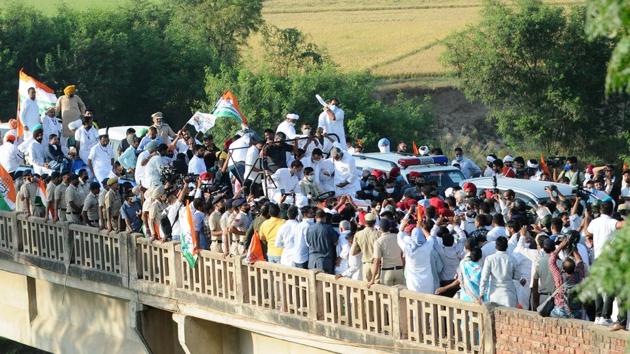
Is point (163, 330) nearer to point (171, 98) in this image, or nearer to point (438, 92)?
point (171, 98)

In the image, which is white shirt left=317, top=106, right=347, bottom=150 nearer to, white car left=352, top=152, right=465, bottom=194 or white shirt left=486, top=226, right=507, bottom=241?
white car left=352, top=152, right=465, bottom=194

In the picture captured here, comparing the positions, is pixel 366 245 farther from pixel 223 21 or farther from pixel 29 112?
pixel 223 21

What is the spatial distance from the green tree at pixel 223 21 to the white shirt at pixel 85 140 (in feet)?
127

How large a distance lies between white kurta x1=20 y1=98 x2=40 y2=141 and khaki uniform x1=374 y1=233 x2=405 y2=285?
10789 mm

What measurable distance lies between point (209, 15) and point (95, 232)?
42.6 meters

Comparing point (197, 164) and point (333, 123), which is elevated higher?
point (333, 123)

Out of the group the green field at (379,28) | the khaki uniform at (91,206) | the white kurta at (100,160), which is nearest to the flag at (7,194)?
the white kurta at (100,160)

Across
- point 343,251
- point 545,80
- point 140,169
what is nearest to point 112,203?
point 140,169

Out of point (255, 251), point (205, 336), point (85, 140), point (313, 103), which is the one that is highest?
point (85, 140)

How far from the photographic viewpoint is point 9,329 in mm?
24781

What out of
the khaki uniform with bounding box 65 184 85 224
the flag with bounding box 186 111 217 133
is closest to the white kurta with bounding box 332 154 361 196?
the flag with bounding box 186 111 217 133

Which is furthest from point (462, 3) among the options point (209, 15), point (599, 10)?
point (599, 10)

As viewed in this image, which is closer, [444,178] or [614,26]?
[614,26]

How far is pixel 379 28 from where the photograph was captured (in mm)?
73875
